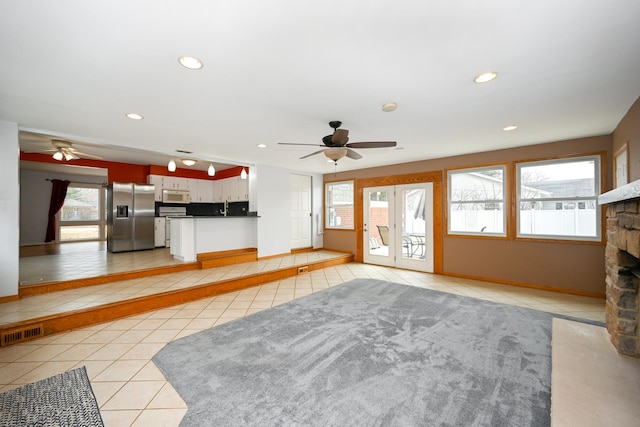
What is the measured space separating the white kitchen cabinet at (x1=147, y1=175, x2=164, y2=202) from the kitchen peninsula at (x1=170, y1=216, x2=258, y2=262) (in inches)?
84.6

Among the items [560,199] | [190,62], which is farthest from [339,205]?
[190,62]

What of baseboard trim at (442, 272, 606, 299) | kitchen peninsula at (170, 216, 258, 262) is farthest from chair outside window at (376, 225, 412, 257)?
kitchen peninsula at (170, 216, 258, 262)

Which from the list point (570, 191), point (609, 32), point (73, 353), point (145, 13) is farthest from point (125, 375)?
point (570, 191)

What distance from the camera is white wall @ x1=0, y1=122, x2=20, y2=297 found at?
10.7ft

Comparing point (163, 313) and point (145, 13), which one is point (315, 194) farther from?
point (145, 13)

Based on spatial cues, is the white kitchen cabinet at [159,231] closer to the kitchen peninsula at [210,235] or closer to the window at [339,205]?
the kitchen peninsula at [210,235]

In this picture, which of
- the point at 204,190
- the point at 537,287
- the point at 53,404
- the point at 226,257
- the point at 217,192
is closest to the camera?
the point at 53,404

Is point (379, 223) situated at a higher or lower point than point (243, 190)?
lower

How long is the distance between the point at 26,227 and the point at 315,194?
823cm

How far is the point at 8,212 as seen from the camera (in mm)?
3303

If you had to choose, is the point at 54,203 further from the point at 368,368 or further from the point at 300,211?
the point at 368,368

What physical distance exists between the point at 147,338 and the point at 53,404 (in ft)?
3.08

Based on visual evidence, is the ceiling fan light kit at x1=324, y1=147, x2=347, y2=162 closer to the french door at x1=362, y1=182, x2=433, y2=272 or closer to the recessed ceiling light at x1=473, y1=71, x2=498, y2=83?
the recessed ceiling light at x1=473, y1=71, x2=498, y2=83

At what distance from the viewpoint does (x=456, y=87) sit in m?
2.43
